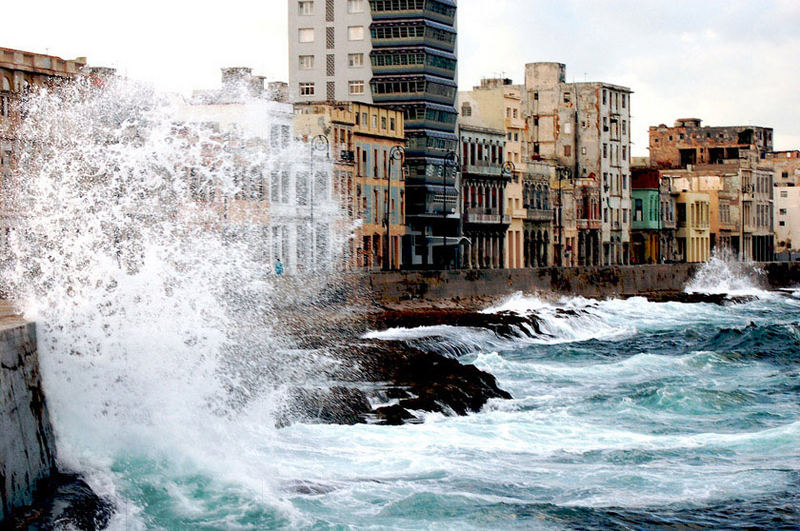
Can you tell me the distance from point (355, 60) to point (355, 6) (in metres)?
3.26

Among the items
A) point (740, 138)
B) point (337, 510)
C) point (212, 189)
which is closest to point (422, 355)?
point (212, 189)

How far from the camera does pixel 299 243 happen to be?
62438 mm

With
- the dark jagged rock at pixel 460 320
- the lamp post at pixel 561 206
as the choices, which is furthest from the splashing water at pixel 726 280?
the dark jagged rock at pixel 460 320

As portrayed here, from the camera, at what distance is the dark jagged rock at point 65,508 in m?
19.1

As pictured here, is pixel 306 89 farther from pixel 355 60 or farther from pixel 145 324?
pixel 145 324

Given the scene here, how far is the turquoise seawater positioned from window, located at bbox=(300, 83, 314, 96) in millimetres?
50509

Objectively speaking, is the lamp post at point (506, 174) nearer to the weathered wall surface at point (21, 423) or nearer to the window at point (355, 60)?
the window at point (355, 60)

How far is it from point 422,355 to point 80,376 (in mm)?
17811

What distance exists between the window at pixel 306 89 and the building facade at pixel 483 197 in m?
9.72

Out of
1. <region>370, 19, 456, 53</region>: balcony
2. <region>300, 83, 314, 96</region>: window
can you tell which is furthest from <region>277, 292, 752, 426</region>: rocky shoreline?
<region>300, 83, 314, 96</region>: window

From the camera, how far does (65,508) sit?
19.8 metres

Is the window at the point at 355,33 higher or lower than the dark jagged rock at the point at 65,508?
higher

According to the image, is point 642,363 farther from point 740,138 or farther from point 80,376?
point 740,138

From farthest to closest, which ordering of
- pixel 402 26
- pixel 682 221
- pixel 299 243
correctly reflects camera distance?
pixel 682 221 < pixel 402 26 < pixel 299 243
